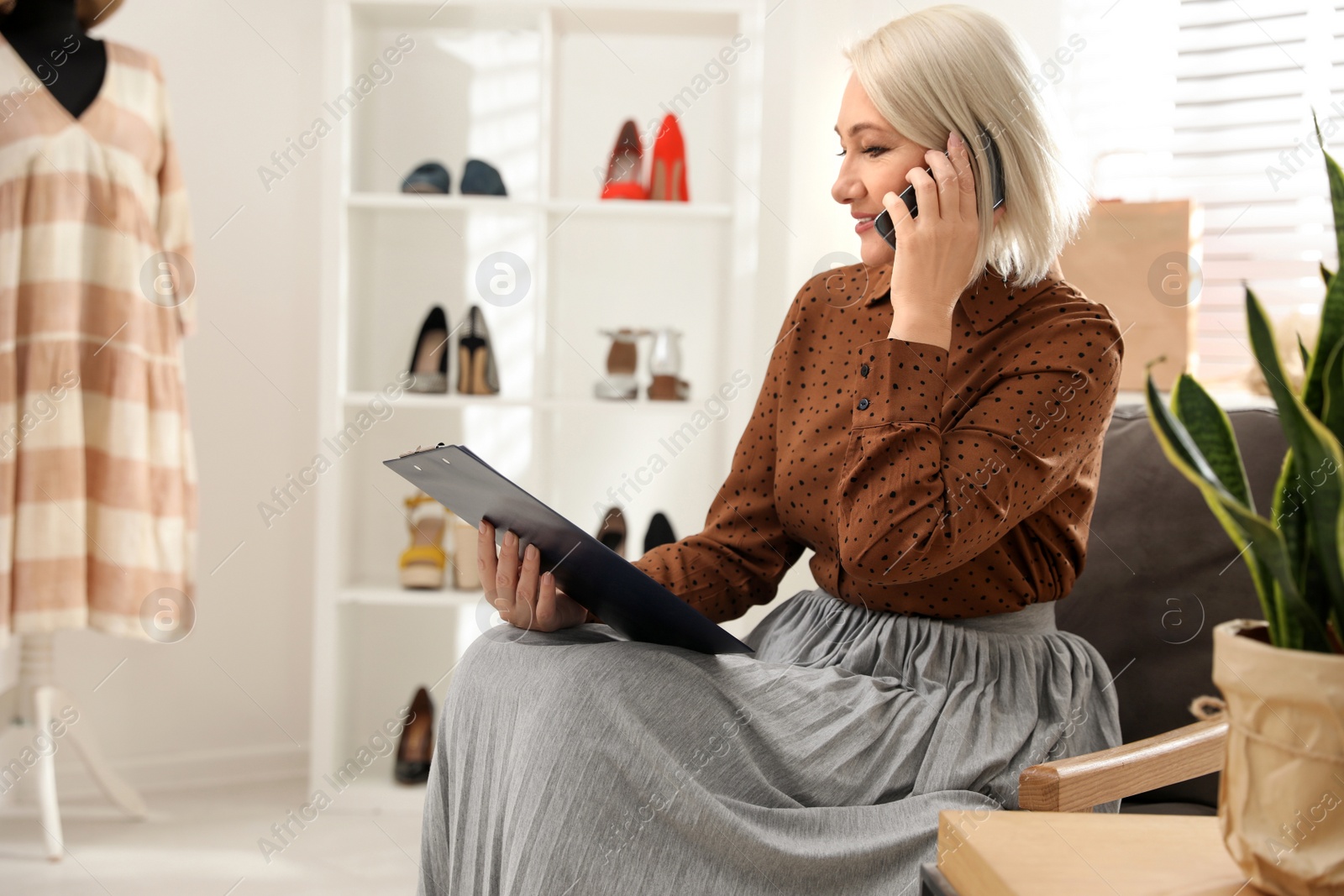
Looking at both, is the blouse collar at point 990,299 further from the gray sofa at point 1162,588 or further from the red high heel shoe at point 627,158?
the red high heel shoe at point 627,158

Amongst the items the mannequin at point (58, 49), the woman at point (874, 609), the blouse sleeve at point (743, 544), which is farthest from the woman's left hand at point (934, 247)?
the mannequin at point (58, 49)

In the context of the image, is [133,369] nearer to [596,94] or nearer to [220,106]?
[220,106]

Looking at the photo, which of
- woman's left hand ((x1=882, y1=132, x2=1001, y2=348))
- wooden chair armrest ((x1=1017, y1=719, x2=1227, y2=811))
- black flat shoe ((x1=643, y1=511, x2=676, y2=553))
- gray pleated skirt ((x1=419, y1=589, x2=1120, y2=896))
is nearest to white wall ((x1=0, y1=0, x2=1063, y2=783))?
black flat shoe ((x1=643, y1=511, x2=676, y2=553))

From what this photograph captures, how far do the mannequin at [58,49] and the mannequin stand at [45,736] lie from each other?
3.65 ft

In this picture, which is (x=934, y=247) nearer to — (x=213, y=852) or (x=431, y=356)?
(x=431, y=356)

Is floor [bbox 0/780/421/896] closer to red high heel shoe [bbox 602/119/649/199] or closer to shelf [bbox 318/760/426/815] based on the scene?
shelf [bbox 318/760/426/815]

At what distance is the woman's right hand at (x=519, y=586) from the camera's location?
1172 millimetres

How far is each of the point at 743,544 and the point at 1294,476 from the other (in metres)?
0.85

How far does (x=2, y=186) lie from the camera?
6.83ft

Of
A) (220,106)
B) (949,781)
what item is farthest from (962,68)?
(220,106)

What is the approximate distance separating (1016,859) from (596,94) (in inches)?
95.2

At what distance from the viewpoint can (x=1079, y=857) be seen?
68 centimetres

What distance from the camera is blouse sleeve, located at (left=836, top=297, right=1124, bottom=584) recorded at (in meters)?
1.10

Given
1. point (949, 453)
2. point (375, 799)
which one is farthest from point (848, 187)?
point (375, 799)
